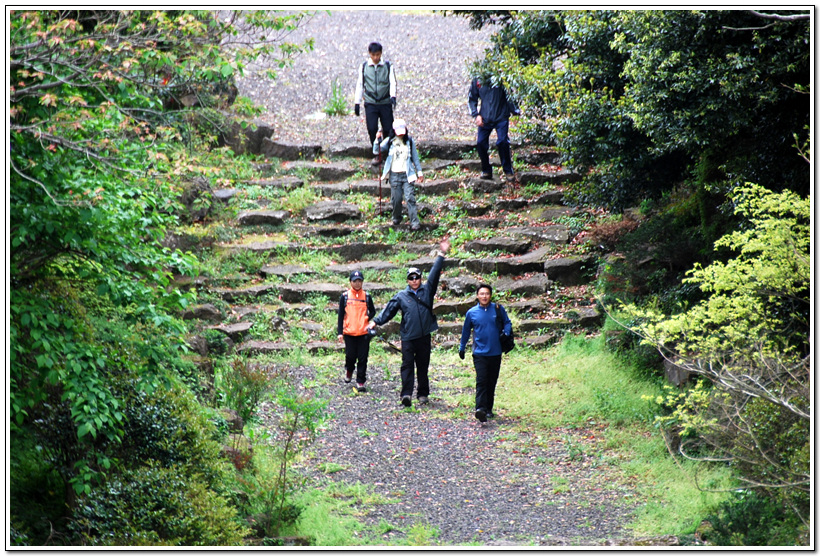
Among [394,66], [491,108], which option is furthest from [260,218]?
[394,66]

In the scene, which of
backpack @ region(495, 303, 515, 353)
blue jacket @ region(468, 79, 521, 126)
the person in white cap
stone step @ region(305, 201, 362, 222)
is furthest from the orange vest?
blue jacket @ region(468, 79, 521, 126)

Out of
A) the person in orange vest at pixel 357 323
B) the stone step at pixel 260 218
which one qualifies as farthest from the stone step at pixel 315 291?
the person in orange vest at pixel 357 323

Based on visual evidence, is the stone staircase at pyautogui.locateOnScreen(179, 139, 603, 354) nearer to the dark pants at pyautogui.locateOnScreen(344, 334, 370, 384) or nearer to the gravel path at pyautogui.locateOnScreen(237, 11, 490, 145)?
the dark pants at pyautogui.locateOnScreen(344, 334, 370, 384)

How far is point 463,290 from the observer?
1292 centimetres

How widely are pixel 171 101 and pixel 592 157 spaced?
9.54 meters

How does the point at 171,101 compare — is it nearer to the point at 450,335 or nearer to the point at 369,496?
the point at 450,335

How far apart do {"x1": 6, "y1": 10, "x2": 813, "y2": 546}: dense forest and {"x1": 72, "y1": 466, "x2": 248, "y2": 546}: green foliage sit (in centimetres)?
2

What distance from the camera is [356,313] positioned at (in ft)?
33.5

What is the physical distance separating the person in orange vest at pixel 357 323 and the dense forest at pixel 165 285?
1520mm

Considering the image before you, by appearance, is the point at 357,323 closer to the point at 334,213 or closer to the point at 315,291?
the point at 315,291

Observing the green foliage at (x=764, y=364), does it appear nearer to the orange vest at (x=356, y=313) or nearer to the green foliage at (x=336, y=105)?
the orange vest at (x=356, y=313)

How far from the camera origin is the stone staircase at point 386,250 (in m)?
12.2

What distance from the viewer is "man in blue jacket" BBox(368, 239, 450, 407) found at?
962 centimetres

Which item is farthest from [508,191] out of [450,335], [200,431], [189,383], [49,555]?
[49,555]
